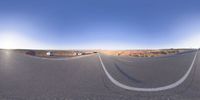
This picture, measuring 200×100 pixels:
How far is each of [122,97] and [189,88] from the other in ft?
6.71

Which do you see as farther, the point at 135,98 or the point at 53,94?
the point at 53,94

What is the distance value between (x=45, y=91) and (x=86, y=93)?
92 cm

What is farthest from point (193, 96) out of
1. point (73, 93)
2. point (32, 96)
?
point (32, 96)

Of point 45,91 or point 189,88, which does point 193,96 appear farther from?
point 45,91

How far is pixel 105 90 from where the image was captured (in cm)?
622

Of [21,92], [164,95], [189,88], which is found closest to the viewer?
[164,95]

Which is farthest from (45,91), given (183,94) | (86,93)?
(183,94)

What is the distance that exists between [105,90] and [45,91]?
131 centimetres

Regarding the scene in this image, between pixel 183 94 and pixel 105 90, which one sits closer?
pixel 183 94

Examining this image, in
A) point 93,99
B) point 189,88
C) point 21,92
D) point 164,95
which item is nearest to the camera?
point 93,99

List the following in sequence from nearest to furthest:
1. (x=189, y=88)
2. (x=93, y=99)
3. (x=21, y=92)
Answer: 1. (x=93, y=99)
2. (x=21, y=92)
3. (x=189, y=88)

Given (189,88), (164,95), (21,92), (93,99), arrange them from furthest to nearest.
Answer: (189,88), (21,92), (164,95), (93,99)

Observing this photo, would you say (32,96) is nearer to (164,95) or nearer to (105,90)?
(105,90)

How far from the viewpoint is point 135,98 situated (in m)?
5.25
